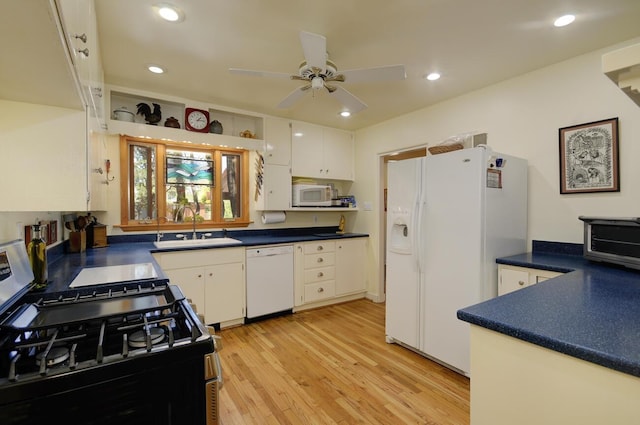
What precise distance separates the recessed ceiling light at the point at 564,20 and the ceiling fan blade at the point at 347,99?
1319 millimetres

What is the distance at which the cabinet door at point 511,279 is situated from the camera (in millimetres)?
2033

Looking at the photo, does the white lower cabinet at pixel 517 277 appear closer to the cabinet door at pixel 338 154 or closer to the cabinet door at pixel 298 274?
the cabinet door at pixel 298 274

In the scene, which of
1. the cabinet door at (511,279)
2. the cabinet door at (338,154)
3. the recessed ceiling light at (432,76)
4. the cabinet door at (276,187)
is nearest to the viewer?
the cabinet door at (511,279)

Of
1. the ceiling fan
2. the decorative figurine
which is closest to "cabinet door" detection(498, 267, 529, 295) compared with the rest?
the ceiling fan

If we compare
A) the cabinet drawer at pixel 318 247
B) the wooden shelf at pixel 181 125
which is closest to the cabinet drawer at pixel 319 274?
the cabinet drawer at pixel 318 247

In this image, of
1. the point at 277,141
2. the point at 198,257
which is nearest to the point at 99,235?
the point at 198,257

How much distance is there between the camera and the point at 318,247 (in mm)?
3732

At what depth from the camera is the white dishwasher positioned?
10.6ft

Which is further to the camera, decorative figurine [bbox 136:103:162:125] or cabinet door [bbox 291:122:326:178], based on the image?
cabinet door [bbox 291:122:326:178]

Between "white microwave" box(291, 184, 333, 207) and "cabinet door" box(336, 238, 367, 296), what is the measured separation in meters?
0.60

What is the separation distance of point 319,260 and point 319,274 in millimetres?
174

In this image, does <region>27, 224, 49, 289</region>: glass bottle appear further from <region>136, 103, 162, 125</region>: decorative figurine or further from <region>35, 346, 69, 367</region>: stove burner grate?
<region>136, 103, 162, 125</region>: decorative figurine

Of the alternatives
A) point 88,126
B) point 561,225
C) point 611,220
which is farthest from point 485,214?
point 88,126

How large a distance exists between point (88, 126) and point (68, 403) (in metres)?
1.16
